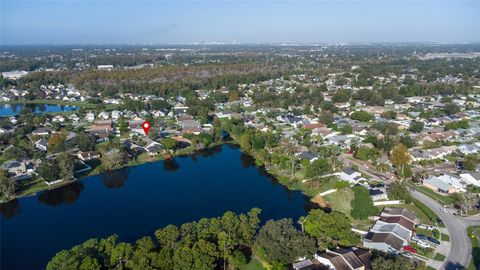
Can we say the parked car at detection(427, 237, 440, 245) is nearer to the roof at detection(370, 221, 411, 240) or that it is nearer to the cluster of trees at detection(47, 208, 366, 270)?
the roof at detection(370, 221, 411, 240)

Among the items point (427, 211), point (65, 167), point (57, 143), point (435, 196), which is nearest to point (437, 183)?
point (435, 196)

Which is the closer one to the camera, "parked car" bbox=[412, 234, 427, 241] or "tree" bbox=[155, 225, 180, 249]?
"tree" bbox=[155, 225, 180, 249]

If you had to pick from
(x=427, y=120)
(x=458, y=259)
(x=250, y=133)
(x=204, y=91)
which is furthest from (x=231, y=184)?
(x=204, y=91)

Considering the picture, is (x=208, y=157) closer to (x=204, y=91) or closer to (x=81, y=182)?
(x=81, y=182)

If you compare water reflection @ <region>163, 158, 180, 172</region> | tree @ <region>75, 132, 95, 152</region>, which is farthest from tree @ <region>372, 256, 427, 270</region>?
tree @ <region>75, 132, 95, 152</region>

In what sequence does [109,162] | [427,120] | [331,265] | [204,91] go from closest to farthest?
[331,265] < [109,162] < [427,120] < [204,91]

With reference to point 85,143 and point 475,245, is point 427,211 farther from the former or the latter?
point 85,143

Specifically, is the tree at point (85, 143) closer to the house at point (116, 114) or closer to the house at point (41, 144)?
the house at point (41, 144)
